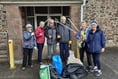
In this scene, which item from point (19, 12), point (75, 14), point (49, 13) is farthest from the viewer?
point (49, 13)

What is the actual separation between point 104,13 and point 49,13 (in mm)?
3473

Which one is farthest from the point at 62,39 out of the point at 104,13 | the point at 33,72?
the point at 104,13

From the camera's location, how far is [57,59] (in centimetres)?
770

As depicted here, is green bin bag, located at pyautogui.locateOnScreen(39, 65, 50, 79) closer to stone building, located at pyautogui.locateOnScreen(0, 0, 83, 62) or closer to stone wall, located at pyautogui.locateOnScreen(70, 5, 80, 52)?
stone building, located at pyautogui.locateOnScreen(0, 0, 83, 62)

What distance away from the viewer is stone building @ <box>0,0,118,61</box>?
346 inches

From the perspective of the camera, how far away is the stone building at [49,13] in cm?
879

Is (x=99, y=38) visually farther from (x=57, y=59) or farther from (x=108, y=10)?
(x=108, y=10)

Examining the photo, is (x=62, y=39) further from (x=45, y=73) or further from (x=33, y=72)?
(x=45, y=73)

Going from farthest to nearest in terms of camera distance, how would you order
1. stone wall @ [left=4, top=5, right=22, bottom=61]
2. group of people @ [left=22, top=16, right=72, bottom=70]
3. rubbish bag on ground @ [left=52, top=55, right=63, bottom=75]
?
1. stone wall @ [left=4, top=5, right=22, bottom=61]
2. group of people @ [left=22, top=16, right=72, bottom=70]
3. rubbish bag on ground @ [left=52, top=55, right=63, bottom=75]

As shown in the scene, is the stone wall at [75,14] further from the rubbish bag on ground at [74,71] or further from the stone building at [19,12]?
the rubbish bag on ground at [74,71]

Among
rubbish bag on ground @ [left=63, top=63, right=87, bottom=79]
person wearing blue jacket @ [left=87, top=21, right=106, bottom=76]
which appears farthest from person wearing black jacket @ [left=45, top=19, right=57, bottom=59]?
rubbish bag on ground @ [left=63, top=63, right=87, bottom=79]

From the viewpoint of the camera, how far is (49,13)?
470 inches

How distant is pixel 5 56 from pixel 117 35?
7030 mm

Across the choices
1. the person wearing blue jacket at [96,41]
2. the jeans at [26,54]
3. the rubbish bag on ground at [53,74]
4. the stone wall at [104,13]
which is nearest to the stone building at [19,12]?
the jeans at [26,54]
